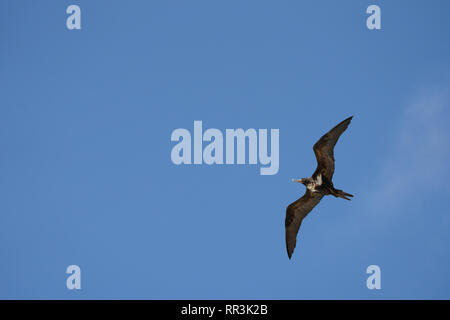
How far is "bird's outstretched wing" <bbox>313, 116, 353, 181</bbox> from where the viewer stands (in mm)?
19734

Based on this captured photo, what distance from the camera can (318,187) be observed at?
21297 millimetres

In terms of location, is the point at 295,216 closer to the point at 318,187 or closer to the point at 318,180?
the point at 318,187

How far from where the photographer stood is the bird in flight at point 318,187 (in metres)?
20.0

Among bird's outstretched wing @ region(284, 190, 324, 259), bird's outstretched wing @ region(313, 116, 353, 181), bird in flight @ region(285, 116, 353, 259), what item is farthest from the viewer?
bird's outstretched wing @ region(284, 190, 324, 259)

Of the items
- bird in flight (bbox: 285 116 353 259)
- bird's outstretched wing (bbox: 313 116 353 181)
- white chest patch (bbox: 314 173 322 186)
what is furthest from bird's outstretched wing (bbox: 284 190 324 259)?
bird's outstretched wing (bbox: 313 116 353 181)

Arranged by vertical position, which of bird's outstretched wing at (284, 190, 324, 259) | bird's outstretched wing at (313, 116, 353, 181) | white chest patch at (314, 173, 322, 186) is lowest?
bird's outstretched wing at (284, 190, 324, 259)

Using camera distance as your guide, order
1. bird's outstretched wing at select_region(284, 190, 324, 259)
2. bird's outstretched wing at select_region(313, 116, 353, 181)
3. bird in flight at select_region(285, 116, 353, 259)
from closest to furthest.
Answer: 1. bird's outstretched wing at select_region(313, 116, 353, 181)
2. bird in flight at select_region(285, 116, 353, 259)
3. bird's outstretched wing at select_region(284, 190, 324, 259)

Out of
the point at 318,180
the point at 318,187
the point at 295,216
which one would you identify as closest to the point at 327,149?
the point at 318,180

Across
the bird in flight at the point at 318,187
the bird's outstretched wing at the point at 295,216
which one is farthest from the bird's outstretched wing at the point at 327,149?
the bird's outstretched wing at the point at 295,216

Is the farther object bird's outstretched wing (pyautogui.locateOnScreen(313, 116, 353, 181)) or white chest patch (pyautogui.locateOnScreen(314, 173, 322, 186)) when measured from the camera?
white chest patch (pyautogui.locateOnScreen(314, 173, 322, 186))

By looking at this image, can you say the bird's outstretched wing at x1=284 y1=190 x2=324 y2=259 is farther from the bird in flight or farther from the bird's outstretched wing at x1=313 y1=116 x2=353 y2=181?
the bird's outstretched wing at x1=313 y1=116 x2=353 y2=181

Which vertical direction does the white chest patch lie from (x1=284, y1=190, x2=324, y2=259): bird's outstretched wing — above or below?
above
